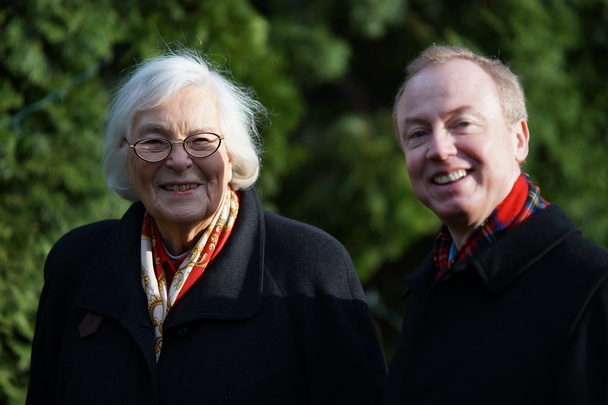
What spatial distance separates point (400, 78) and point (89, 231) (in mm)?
3596

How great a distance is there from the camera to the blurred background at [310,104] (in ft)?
12.7

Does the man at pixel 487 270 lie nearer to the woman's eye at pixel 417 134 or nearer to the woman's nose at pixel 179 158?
the woman's eye at pixel 417 134

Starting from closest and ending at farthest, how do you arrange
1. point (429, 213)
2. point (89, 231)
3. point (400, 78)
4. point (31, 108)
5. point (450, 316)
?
point (450, 316), point (89, 231), point (31, 108), point (429, 213), point (400, 78)

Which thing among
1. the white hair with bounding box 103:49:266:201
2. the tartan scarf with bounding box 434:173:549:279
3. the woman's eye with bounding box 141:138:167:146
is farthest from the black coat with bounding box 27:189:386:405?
the tartan scarf with bounding box 434:173:549:279

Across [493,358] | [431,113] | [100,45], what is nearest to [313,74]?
[100,45]

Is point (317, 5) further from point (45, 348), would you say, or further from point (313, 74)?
A: point (45, 348)

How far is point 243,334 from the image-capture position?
259cm

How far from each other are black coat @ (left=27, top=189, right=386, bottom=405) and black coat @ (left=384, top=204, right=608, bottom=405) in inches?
17.5

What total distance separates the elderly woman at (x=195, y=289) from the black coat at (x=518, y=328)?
47 cm

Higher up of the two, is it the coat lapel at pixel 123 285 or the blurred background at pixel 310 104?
the blurred background at pixel 310 104

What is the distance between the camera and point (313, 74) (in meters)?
5.62

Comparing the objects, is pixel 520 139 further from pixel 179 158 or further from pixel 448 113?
pixel 179 158

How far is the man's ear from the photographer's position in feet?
7.09

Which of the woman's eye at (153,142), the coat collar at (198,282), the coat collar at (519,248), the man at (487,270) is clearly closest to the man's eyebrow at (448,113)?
the man at (487,270)
